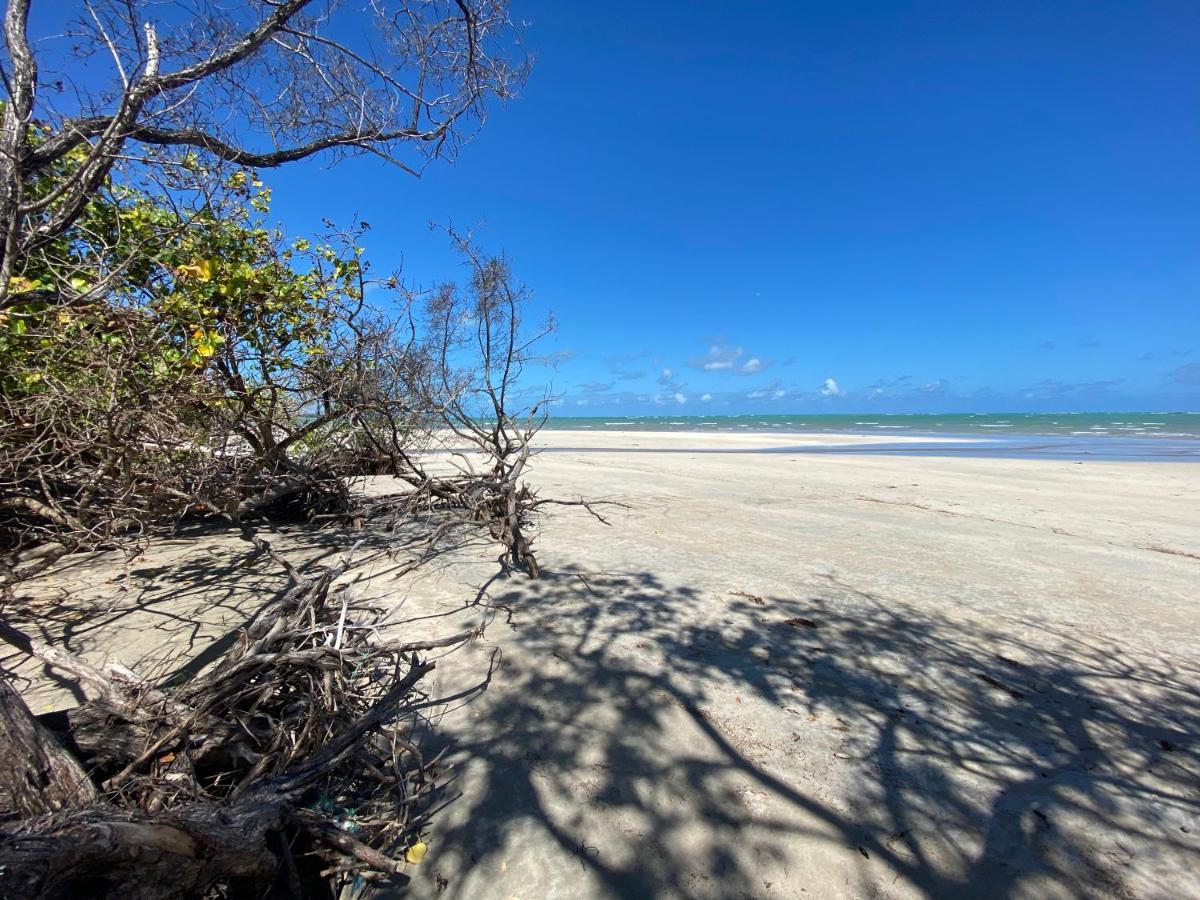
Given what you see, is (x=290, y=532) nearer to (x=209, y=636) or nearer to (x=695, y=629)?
(x=209, y=636)

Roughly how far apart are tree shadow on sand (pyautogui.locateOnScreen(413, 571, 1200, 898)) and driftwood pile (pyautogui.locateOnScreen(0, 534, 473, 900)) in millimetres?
345

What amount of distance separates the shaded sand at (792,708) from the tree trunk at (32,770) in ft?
3.84

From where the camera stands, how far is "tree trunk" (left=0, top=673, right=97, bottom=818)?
1.54 metres

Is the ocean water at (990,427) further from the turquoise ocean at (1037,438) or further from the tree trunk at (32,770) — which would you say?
the tree trunk at (32,770)

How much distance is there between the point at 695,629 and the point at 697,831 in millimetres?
1943

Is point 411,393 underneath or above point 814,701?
above

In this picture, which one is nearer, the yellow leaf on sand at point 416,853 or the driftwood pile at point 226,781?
the driftwood pile at point 226,781

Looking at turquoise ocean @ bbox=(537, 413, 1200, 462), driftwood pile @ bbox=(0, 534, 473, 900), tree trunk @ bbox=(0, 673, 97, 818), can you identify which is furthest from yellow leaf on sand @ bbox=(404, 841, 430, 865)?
turquoise ocean @ bbox=(537, 413, 1200, 462)

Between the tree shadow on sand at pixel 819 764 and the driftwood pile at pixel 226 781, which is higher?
the driftwood pile at pixel 226 781

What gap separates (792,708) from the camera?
3.13m

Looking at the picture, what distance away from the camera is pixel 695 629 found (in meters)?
4.16

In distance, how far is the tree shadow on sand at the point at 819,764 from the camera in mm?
2072

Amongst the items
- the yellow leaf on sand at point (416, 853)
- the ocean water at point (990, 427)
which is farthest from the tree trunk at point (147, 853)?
the ocean water at point (990, 427)

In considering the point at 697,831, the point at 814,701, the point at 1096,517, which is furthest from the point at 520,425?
the point at 1096,517
